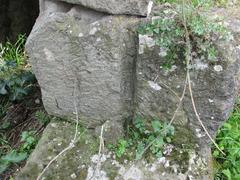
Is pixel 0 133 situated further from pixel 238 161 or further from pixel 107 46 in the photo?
pixel 238 161

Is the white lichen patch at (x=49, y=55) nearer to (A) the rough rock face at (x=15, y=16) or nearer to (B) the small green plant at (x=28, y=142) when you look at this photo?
(B) the small green plant at (x=28, y=142)

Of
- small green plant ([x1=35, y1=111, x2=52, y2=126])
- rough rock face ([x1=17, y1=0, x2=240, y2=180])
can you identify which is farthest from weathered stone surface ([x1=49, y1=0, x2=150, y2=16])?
small green plant ([x1=35, y1=111, x2=52, y2=126])

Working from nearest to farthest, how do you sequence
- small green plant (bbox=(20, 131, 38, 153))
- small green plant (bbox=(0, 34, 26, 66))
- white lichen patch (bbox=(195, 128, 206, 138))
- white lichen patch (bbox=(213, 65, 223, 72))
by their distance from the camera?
white lichen patch (bbox=(213, 65, 223, 72))
white lichen patch (bbox=(195, 128, 206, 138))
small green plant (bbox=(20, 131, 38, 153))
small green plant (bbox=(0, 34, 26, 66))

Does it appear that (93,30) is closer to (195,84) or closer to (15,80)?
(195,84)

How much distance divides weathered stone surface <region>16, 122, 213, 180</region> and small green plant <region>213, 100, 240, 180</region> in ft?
0.75

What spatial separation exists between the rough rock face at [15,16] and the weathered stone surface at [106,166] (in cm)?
276

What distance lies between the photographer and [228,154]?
2395 mm

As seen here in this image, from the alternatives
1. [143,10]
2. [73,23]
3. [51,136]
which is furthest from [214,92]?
[51,136]

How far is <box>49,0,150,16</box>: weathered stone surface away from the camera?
1.94 metres

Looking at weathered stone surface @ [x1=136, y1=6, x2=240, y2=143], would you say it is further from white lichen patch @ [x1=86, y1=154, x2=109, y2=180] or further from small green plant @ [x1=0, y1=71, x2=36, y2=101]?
small green plant @ [x1=0, y1=71, x2=36, y2=101]

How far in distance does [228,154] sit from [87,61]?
0.95 meters

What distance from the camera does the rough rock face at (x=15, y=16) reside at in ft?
15.4

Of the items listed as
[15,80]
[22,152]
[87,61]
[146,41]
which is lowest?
[22,152]

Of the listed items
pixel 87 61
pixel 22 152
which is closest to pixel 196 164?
pixel 87 61
